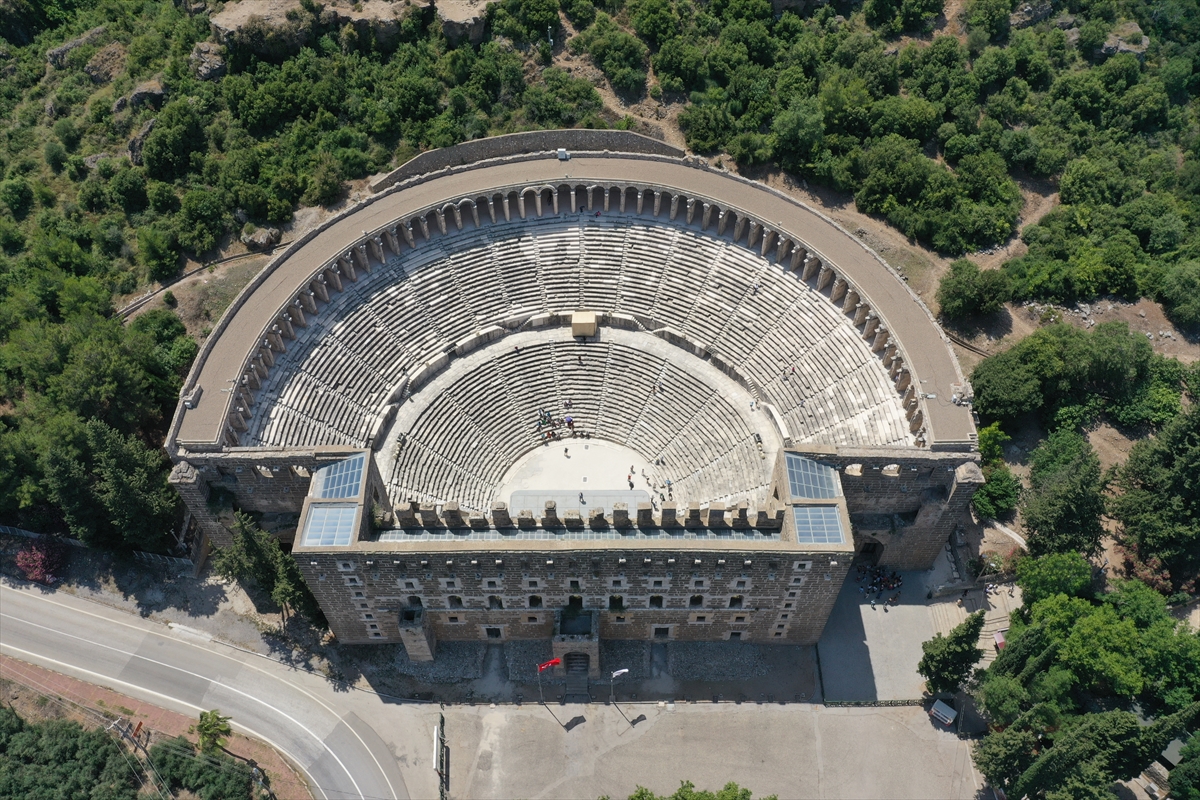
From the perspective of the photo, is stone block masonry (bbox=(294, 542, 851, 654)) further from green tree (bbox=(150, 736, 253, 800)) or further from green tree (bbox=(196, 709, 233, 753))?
green tree (bbox=(150, 736, 253, 800))

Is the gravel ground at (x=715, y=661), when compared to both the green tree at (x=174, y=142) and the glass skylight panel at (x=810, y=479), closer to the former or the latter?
the glass skylight panel at (x=810, y=479)

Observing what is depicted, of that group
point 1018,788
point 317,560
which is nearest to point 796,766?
point 1018,788

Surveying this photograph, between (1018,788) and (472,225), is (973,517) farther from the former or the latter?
(472,225)

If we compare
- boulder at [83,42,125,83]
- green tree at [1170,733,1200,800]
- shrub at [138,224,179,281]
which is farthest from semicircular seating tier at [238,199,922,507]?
boulder at [83,42,125,83]

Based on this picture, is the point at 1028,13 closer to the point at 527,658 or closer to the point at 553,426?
the point at 553,426

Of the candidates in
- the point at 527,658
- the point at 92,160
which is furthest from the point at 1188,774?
the point at 92,160

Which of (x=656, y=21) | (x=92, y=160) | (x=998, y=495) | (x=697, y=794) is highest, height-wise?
(x=656, y=21)

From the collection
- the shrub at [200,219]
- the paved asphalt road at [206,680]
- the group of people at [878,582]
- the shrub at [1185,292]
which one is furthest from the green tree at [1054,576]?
the shrub at [200,219]
